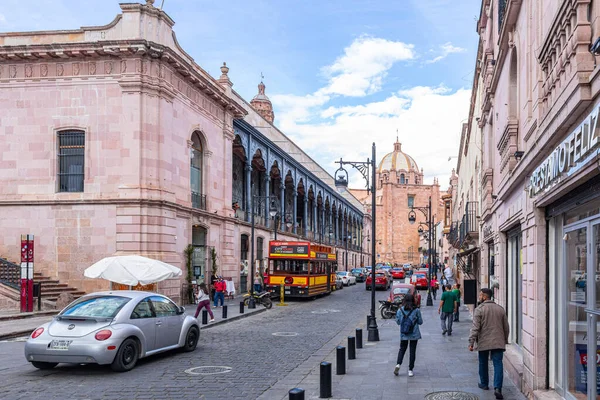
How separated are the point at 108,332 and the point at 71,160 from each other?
17280mm

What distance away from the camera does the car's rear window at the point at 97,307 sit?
12.0 metres

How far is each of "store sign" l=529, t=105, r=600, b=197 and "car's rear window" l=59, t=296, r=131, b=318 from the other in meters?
8.20

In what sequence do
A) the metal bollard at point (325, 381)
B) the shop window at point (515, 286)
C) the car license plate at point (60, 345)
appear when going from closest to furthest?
the metal bollard at point (325, 381) < the car license plate at point (60, 345) < the shop window at point (515, 286)

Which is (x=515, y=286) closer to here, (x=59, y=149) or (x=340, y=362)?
(x=340, y=362)

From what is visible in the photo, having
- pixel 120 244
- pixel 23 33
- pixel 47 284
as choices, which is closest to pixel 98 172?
pixel 120 244

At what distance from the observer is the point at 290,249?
3297cm

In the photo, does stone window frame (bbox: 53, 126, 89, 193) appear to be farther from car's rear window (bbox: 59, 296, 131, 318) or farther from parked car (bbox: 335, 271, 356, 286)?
parked car (bbox: 335, 271, 356, 286)

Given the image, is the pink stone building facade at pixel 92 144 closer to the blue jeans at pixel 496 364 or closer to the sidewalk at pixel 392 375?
the sidewalk at pixel 392 375

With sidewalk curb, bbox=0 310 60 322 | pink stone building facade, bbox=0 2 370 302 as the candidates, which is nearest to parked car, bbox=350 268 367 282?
pink stone building facade, bbox=0 2 370 302

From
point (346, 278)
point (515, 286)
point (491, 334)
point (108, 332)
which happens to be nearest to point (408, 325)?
point (491, 334)

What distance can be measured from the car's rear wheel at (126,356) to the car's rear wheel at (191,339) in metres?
2.17

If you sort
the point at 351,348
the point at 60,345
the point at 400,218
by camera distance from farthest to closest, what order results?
the point at 400,218
the point at 351,348
the point at 60,345

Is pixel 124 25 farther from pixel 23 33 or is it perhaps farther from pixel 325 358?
pixel 325 358

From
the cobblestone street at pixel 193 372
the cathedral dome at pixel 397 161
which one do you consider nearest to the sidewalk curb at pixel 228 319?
the cobblestone street at pixel 193 372
